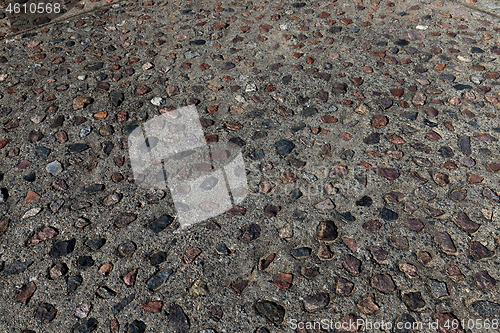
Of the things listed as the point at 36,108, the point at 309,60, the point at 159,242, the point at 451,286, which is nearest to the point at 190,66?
the point at 309,60

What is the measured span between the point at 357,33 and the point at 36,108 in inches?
150

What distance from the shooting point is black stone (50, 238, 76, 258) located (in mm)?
2791

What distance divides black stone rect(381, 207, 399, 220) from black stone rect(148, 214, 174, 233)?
1.62m

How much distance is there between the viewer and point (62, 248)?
2.82 metres

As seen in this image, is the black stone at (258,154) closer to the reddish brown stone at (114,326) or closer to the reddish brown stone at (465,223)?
the reddish brown stone at (465,223)

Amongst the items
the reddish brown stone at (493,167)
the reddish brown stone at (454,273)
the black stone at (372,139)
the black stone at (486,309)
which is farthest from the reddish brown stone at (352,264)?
the reddish brown stone at (493,167)

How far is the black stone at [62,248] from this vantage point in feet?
9.16

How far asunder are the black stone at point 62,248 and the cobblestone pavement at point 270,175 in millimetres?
13

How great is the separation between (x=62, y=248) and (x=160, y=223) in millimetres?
721

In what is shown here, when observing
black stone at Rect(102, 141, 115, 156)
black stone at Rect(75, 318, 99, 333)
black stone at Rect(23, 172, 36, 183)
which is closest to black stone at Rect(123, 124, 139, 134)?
black stone at Rect(102, 141, 115, 156)

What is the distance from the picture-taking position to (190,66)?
14.5 feet

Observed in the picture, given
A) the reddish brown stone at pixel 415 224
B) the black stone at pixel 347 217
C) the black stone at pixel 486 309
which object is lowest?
the black stone at pixel 486 309

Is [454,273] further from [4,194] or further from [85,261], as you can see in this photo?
[4,194]

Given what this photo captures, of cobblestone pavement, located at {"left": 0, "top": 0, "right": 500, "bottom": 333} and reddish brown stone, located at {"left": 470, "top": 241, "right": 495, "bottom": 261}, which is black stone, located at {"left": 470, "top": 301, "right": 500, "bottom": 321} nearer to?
cobblestone pavement, located at {"left": 0, "top": 0, "right": 500, "bottom": 333}
